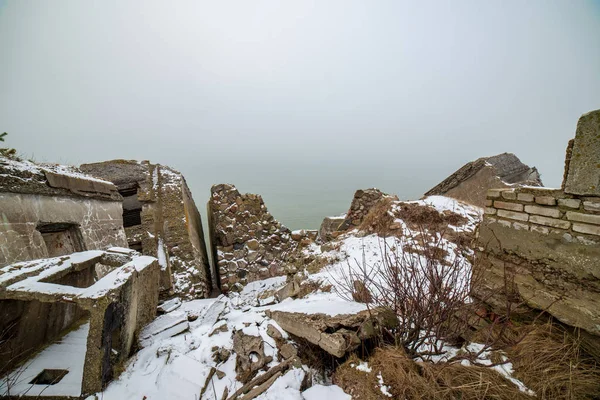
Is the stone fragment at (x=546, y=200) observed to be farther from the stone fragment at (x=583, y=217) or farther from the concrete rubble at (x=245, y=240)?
the concrete rubble at (x=245, y=240)

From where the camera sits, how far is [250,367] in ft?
8.46

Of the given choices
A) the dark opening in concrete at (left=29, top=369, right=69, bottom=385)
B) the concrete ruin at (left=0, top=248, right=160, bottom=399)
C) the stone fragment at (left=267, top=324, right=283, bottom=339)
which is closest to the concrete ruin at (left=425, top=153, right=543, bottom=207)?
the stone fragment at (left=267, top=324, right=283, bottom=339)

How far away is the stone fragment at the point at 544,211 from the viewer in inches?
96.8

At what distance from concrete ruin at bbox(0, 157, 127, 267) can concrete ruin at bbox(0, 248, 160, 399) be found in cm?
56

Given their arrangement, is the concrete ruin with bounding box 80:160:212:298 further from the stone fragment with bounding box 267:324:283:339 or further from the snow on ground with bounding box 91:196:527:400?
the stone fragment with bounding box 267:324:283:339

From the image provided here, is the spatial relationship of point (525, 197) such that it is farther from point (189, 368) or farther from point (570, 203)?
point (189, 368)

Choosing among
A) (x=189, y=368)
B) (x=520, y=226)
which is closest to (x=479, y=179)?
(x=520, y=226)

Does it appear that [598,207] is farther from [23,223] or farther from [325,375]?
[23,223]

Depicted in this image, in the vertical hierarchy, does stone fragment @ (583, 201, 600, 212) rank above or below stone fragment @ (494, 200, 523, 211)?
above

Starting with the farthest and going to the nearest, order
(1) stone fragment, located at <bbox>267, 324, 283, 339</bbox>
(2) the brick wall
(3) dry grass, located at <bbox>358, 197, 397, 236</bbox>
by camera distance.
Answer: (3) dry grass, located at <bbox>358, 197, 397, 236</bbox> < (1) stone fragment, located at <bbox>267, 324, 283, 339</bbox> < (2) the brick wall

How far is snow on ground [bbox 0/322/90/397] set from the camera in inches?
86.7

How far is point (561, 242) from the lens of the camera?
2432 millimetres

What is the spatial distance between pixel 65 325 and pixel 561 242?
21.7 ft

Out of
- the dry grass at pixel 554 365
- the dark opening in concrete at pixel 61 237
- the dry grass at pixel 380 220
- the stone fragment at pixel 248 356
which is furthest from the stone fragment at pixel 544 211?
the dark opening in concrete at pixel 61 237
